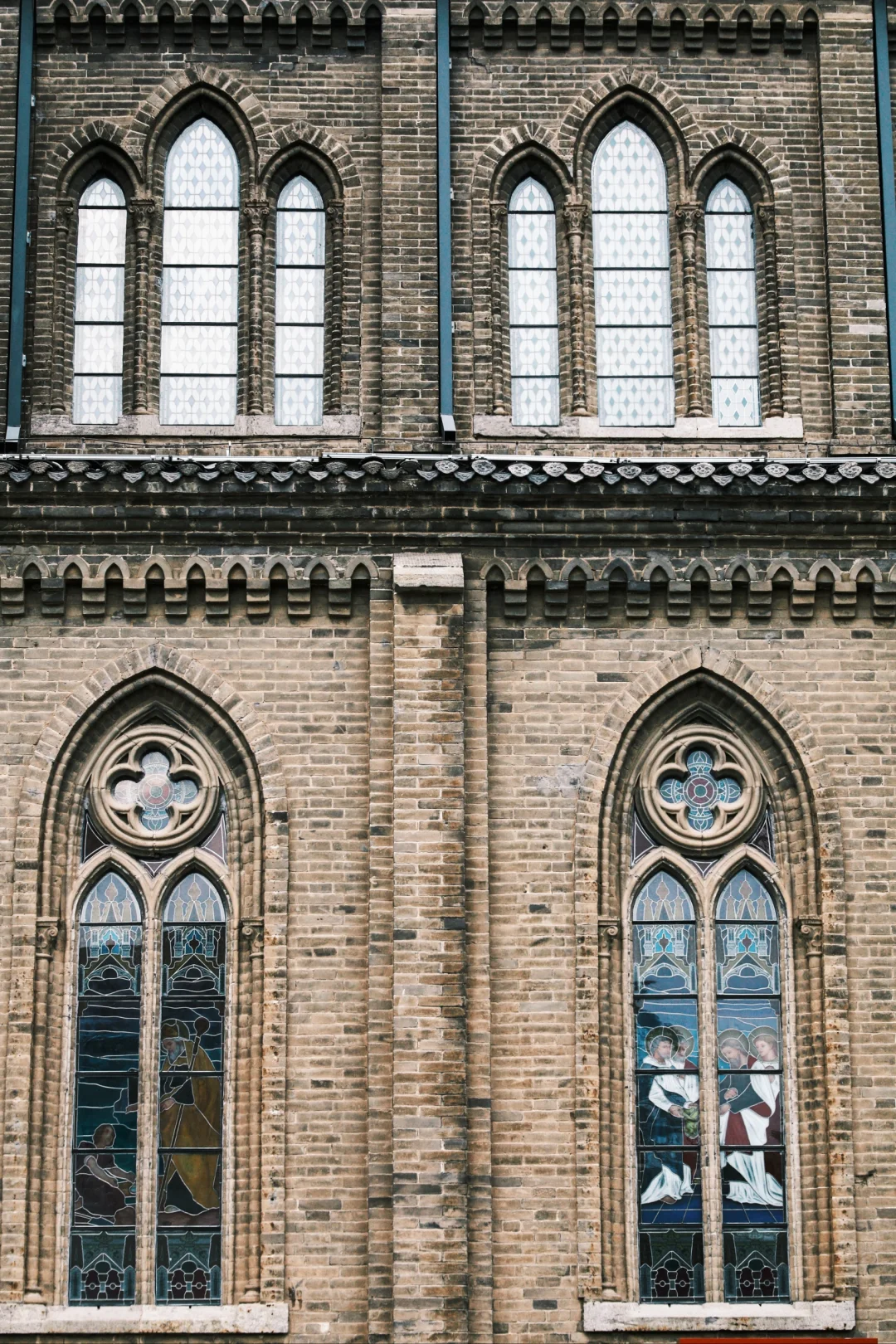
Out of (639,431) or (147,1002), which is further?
(639,431)

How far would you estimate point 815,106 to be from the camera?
72.0ft

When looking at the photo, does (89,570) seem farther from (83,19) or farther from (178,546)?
(83,19)

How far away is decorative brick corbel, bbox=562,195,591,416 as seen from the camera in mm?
21172

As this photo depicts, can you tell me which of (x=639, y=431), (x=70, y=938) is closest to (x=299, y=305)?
(x=639, y=431)

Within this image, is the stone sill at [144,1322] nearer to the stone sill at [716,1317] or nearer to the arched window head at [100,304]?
the stone sill at [716,1317]

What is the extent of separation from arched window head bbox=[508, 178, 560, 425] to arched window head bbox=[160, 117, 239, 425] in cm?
238

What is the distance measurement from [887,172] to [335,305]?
4842mm

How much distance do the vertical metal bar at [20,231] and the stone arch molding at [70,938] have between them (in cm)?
244

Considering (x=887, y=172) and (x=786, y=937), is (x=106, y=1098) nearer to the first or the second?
(x=786, y=937)

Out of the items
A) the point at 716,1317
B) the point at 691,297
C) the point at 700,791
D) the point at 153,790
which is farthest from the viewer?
the point at 691,297

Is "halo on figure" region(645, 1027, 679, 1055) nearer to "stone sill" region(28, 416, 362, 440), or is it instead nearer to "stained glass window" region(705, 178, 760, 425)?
"stained glass window" region(705, 178, 760, 425)

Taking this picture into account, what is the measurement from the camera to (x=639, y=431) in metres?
21.1

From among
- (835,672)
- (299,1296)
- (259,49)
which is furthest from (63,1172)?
(259,49)

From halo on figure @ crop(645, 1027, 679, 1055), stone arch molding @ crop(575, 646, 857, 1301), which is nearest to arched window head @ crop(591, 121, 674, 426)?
stone arch molding @ crop(575, 646, 857, 1301)
